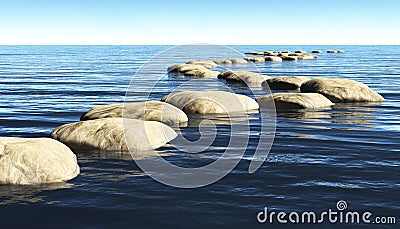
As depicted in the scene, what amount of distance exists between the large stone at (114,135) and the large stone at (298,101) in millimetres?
7054

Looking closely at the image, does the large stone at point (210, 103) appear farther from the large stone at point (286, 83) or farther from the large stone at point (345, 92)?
the large stone at point (286, 83)

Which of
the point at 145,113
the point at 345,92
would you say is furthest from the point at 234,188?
the point at 345,92

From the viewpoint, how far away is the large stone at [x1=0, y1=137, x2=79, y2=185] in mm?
7492

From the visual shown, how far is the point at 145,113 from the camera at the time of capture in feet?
42.5

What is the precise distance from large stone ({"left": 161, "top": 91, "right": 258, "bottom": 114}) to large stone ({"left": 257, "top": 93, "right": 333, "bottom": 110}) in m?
0.96

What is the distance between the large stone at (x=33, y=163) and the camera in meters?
7.49

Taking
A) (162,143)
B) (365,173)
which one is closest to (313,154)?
(365,173)

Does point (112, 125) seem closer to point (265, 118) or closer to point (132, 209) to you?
point (132, 209)

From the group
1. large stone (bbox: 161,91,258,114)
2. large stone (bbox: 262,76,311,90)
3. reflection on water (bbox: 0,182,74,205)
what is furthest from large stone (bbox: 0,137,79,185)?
large stone (bbox: 262,76,311,90)

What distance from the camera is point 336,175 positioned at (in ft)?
26.8

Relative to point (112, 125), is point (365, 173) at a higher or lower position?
lower

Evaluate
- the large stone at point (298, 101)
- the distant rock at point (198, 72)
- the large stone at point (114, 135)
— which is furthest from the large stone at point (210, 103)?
the distant rock at point (198, 72)

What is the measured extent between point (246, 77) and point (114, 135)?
62.6ft

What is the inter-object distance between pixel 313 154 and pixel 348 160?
76cm
